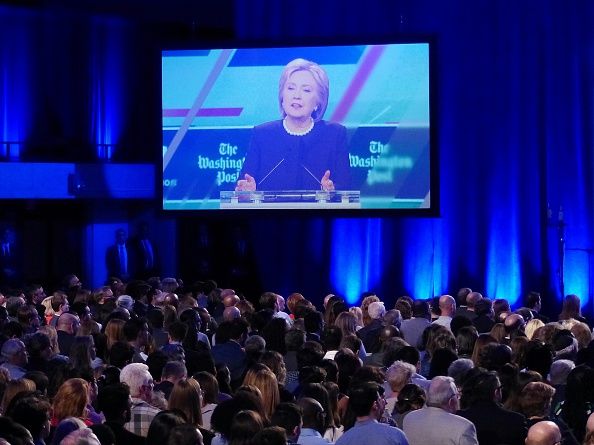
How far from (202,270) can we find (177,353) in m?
11.5

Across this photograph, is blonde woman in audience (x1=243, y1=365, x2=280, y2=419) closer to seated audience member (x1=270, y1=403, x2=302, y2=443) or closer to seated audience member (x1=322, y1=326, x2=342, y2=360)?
seated audience member (x1=270, y1=403, x2=302, y2=443)

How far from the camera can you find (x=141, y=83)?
20.0 metres

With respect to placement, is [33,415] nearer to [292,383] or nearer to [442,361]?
[292,383]

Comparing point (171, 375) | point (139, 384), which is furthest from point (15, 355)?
point (139, 384)

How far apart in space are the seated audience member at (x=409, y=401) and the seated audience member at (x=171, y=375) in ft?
4.33

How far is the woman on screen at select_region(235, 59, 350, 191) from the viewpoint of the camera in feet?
51.1

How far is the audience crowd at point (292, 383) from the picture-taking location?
557 cm

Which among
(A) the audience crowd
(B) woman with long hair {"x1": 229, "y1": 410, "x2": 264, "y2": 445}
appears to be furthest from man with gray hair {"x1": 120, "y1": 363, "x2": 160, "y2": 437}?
(B) woman with long hair {"x1": 229, "y1": 410, "x2": 264, "y2": 445}

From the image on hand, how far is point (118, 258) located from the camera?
61.4 feet

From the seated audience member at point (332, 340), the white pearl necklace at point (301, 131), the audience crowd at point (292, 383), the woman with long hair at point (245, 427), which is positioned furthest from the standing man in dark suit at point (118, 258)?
the woman with long hair at point (245, 427)

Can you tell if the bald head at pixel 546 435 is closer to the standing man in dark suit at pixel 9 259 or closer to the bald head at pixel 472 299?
the bald head at pixel 472 299

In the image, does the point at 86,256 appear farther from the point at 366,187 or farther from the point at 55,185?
the point at 366,187

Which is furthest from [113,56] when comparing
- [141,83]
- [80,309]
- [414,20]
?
[80,309]

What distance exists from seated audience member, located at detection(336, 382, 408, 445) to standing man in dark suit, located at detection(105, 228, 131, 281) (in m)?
13.2
